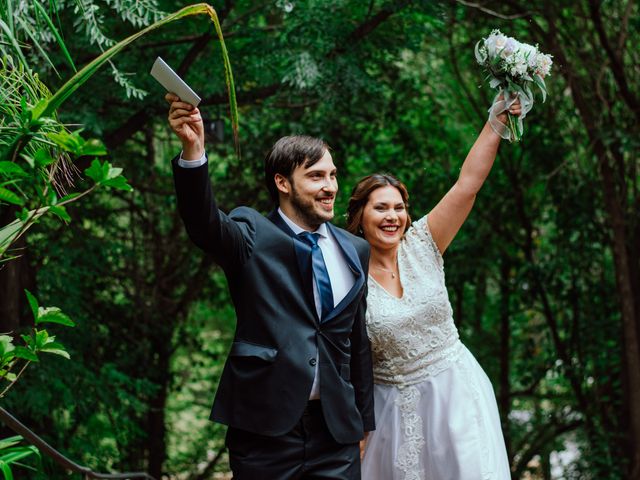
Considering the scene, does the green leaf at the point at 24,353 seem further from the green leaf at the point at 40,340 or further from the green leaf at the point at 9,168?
the green leaf at the point at 9,168

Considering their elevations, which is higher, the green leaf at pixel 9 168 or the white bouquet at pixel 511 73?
the white bouquet at pixel 511 73

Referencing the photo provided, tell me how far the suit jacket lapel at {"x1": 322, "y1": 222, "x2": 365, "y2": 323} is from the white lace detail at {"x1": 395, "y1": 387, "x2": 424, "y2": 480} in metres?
0.68

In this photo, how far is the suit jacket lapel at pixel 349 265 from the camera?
281 centimetres

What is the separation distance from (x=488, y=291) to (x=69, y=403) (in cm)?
483

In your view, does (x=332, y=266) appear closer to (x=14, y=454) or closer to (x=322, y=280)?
(x=322, y=280)

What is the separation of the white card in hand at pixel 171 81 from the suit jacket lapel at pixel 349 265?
2.66 feet

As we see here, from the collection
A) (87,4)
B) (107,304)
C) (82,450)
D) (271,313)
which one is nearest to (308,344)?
(271,313)

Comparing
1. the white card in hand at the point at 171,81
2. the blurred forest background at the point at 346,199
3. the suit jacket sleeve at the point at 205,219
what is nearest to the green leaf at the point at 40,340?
the suit jacket sleeve at the point at 205,219

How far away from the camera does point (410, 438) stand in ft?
11.0

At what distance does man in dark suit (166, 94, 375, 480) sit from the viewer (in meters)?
2.66

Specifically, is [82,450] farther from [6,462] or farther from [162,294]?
[6,462]

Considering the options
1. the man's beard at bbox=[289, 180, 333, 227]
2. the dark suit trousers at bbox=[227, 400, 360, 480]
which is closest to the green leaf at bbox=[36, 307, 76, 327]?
the dark suit trousers at bbox=[227, 400, 360, 480]

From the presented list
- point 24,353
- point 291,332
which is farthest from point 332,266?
point 24,353

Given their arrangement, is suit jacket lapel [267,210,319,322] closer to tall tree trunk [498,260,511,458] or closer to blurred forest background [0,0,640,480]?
blurred forest background [0,0,640,480]
